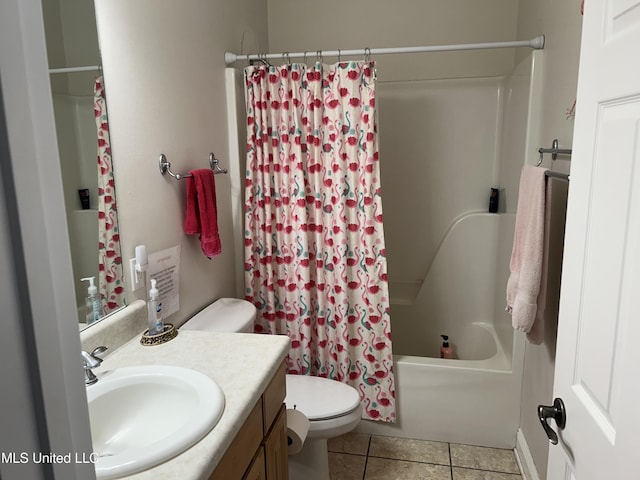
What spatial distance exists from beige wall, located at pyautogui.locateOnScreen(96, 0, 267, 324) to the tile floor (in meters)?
1.02

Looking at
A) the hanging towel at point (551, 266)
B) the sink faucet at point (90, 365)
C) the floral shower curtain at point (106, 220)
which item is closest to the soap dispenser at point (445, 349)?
the hanging towel at point (551, 266)

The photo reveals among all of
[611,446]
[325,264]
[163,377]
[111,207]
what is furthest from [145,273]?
[611,446]

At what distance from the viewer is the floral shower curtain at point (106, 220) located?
1.34 metres

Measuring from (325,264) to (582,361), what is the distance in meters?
1.38

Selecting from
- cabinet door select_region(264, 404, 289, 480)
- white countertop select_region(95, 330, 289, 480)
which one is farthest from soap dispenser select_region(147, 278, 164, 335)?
cabinet door select_region(264, 404, 289, 480)

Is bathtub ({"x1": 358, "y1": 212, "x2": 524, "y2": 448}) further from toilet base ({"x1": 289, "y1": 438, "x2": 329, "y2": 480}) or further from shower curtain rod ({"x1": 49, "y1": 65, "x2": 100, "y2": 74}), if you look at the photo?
shower curtain rod ({"x1": 49, "y1": 65, "x2": 100, "y2": 74})

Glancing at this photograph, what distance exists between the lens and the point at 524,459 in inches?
81.0

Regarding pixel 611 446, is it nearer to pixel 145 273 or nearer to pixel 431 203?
pixel 145 273

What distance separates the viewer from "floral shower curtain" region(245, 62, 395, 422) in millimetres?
2018

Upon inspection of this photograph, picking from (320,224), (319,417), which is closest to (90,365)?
(319,417)

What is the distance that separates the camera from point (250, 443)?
1.14 m

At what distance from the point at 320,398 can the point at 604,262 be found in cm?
134

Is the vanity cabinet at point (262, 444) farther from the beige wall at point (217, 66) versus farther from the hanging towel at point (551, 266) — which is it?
the hanging towel at point (551, 266)

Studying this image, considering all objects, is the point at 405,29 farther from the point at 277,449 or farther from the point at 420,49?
the point at 277,449
